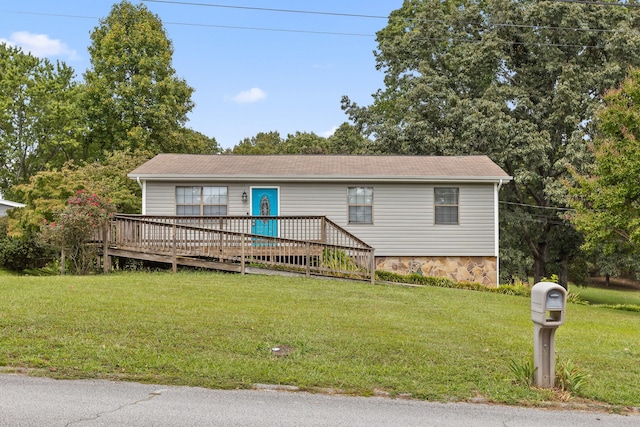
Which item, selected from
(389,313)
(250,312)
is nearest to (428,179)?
(389,313)

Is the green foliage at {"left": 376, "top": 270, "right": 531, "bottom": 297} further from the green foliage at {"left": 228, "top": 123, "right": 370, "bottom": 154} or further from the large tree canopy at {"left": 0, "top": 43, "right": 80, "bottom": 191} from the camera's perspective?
the large tree canopy at {"left": 0, "top": 43, "right": 80, "bottom": 191}

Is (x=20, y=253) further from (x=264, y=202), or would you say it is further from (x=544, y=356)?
(x=544, y=356)

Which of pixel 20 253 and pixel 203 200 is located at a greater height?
pixel 203 200

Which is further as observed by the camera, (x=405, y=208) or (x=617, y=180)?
(x=405, y=208)

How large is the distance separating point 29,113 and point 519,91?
27.7 meters

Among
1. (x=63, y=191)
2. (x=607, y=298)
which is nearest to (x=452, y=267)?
(x=63, y=191)

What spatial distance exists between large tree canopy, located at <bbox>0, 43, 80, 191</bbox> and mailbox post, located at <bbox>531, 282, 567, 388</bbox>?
30.3 metres

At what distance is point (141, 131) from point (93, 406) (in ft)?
80.0

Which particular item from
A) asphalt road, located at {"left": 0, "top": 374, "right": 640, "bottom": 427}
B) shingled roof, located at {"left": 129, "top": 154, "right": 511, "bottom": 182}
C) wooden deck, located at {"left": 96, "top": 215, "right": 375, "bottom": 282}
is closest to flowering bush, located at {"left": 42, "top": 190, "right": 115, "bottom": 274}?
wooden deck, located at {"left": 96, "top": 215, "right": 375, "bottom": 282}

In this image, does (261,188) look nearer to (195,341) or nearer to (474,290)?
(474,290)

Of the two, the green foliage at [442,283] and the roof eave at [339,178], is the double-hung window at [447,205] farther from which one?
the green foliage at [442,283]

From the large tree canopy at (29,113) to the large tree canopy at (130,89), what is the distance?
3625 mm

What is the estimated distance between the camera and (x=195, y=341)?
19.9ft

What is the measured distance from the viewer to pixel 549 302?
495cm
